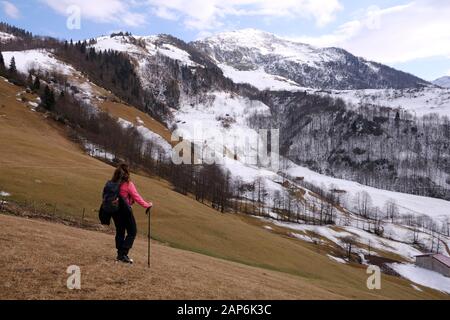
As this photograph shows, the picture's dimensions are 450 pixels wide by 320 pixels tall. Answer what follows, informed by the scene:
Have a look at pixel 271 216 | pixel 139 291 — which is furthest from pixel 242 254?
pixel 271 216

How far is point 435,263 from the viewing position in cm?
13800

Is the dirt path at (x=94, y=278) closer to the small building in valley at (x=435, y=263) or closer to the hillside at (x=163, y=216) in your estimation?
the hillside at (x=163, y=216)

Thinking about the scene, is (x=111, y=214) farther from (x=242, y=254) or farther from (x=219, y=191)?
(x=219, y=191)

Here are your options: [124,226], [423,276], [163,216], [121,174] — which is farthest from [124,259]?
[423,276]

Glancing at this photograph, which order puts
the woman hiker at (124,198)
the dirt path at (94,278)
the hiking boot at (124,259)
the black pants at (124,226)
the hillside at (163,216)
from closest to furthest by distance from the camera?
the dirt path at (94,278) → the woman hiker at (124,198) → the black pants at (124,226) → the hiking boot at (124,259) → the hillside at (163,216)

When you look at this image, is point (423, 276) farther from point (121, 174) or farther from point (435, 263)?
point (121, 174)

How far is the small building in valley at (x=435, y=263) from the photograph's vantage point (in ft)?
440

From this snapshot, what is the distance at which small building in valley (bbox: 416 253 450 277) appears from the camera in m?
134

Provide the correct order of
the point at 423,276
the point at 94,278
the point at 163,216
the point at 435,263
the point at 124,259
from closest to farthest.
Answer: the point at 94,278 < the point at 124,259 < the point at 163,216 < the point at 423,276 < the point at 435,263

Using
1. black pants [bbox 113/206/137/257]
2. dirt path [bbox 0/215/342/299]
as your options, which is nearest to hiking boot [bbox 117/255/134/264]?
dirt path [bbox 0/215/342/299]

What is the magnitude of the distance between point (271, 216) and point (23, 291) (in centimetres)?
18485

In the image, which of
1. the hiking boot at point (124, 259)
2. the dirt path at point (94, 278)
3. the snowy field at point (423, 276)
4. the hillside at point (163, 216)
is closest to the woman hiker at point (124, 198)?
the hiking boot at point (124, 259)

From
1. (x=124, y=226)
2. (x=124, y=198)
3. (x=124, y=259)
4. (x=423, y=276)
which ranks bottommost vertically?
(x=423, y=276)
